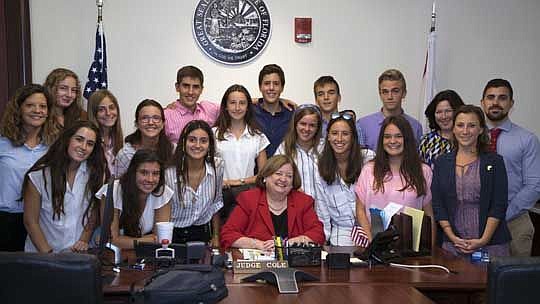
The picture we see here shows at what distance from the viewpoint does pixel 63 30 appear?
5801 millimetres

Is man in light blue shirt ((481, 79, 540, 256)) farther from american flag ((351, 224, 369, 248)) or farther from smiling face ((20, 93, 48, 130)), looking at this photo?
smiling face ((20, 93, 48, 130))

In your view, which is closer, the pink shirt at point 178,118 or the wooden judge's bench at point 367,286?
the wooden judge's bench at point 367,286

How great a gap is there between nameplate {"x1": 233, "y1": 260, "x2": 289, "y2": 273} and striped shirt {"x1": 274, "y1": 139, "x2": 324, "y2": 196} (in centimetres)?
124

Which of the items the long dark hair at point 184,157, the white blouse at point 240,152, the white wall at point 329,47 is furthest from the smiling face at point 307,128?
the white wall at point 329,47

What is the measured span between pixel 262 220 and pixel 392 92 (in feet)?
5.69

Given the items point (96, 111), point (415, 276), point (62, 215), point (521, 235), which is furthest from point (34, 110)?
point (521, 235)

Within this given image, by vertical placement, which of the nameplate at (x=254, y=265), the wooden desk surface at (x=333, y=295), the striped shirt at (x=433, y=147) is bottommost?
the wooden desk surface at (x=333, y=295)

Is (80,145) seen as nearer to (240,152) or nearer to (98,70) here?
(240,152)

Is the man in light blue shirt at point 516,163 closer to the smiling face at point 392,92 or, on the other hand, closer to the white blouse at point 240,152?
the smiling face at point 392,92

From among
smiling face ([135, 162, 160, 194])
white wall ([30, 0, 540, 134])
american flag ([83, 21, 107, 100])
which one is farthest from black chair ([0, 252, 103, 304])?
white wall ([30, 0, 540, 134])

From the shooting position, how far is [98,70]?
5.59 m

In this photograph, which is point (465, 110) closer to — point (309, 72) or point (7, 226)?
point (309, 72)

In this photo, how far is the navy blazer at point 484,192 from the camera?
369 cm

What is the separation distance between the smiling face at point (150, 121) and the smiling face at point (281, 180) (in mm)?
1027
